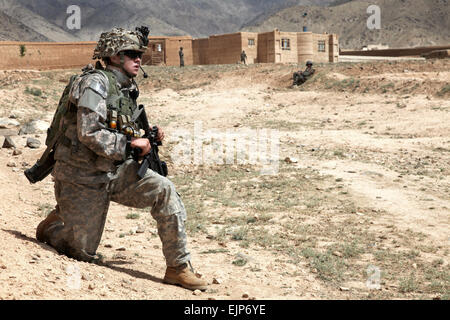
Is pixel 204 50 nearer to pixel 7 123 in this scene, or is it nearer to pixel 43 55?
pixel 43 55

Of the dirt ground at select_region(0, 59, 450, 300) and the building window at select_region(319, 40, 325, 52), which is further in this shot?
the building window at select_region(319, 40, 325, 52)

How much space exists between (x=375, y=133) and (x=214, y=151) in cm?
485

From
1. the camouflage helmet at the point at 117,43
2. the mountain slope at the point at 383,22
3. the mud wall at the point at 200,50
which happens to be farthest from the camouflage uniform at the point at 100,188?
the mountain slope at the point at 383,22

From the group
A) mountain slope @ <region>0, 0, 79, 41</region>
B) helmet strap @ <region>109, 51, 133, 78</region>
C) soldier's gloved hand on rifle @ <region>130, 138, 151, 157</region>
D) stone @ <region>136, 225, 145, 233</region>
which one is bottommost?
stone @ <region>136, 225, 145, 233</region>

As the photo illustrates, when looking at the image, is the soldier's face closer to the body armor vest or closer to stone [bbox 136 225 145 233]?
the body armor vest

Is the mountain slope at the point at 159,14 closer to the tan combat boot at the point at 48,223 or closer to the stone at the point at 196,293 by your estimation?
the tan combat boot at the point at 48,223

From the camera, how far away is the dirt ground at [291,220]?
3.79m

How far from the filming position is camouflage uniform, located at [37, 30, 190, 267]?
3.65 m

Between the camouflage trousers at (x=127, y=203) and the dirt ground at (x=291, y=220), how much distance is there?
0.22m

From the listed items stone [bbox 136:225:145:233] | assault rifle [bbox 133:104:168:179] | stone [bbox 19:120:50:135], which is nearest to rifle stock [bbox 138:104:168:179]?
assault rifle [bbox 133:104:168:179]

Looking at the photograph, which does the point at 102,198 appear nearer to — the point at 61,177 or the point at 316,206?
the point at 61,177

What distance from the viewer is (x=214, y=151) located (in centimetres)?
957

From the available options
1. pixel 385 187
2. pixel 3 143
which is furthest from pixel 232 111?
pixel 385 187

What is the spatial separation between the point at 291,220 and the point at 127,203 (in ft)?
9.44
